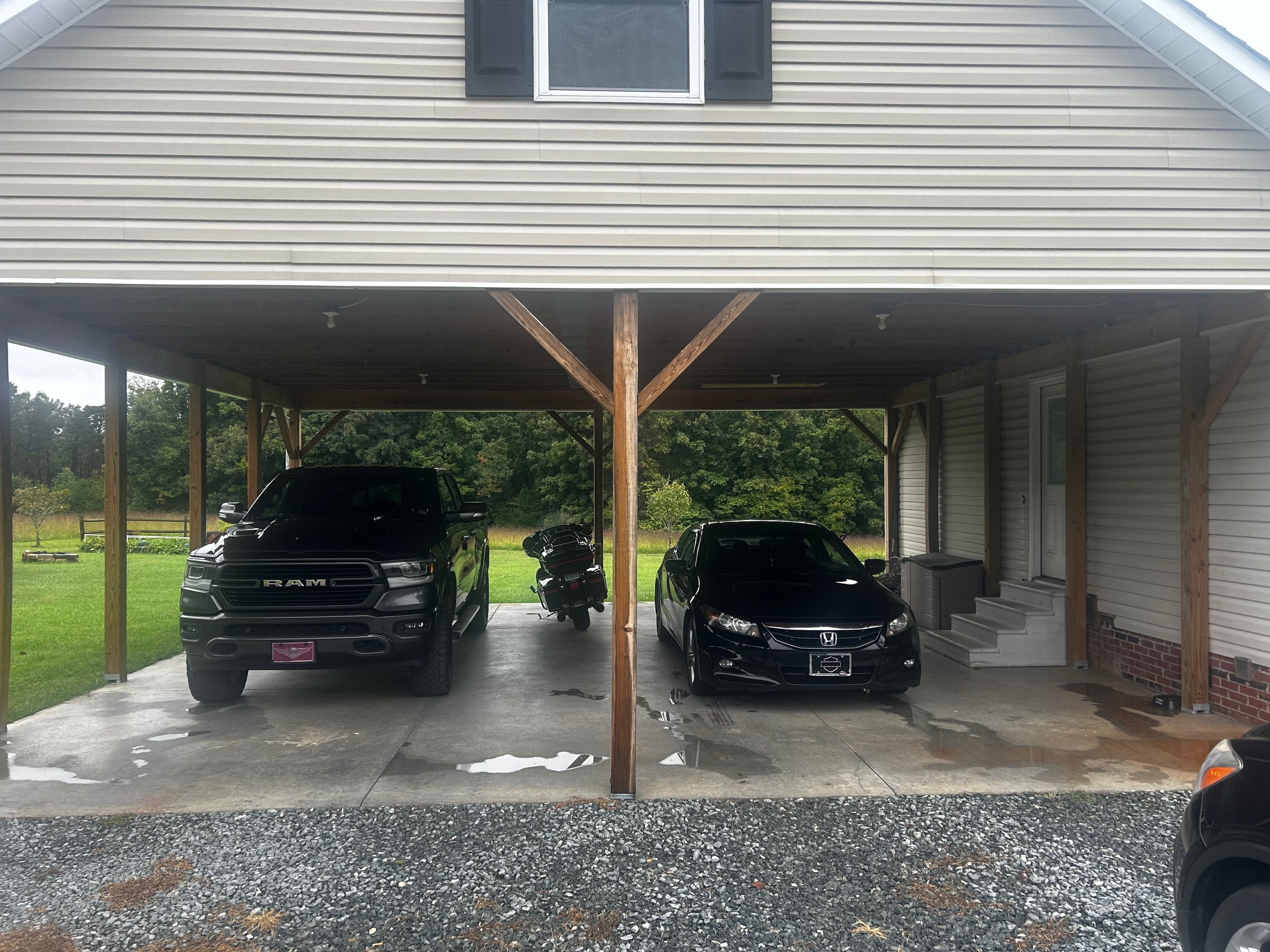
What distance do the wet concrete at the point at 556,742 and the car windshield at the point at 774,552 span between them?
1042 mm

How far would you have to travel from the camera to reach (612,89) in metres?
4.61

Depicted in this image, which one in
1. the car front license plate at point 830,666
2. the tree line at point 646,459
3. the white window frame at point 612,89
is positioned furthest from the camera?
the tree line at point 646,459

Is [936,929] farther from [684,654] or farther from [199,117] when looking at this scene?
[199,117]

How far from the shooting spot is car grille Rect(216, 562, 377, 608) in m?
5.81

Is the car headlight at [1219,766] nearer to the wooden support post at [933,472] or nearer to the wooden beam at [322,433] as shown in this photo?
the wooden support post at [933,472]

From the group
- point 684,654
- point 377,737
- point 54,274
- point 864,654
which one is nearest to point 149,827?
point 377,737

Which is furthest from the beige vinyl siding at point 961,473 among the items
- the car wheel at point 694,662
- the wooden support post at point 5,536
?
the wooden support post at point 5,536

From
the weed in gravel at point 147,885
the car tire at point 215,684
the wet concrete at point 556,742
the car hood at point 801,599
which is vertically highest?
the car hood at point 801,599

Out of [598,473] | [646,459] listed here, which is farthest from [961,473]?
→ [646,459]

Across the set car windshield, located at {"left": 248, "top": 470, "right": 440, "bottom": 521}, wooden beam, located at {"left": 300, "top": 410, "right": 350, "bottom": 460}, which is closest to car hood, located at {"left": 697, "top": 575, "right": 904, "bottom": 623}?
car windshield, located at {"left": 248, "top": 470, "right": 440, "bottom": 521}

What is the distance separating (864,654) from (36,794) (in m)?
5.13

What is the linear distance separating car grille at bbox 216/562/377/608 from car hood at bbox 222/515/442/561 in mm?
91

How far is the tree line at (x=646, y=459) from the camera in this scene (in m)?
30.1

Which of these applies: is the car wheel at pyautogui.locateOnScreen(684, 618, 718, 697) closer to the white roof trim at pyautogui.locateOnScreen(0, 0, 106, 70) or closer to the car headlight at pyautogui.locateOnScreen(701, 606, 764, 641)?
the car headlight at pyautogui.locateOnScreen(701, 606, 764, 641)
